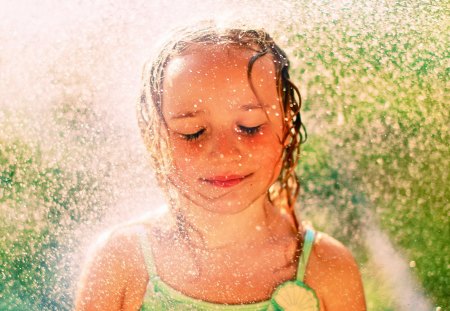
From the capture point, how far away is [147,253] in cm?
162

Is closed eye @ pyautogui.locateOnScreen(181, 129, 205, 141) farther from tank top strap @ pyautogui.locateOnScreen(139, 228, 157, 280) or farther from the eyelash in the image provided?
tank top strap @ pyautogui.locateOnScreen(139, 228, 157, 280)

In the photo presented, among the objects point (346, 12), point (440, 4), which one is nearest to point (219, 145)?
point (346, 12)

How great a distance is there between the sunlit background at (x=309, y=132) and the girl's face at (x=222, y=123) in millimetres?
499

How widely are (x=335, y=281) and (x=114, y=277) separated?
531 mm

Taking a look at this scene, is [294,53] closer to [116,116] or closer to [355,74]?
[355,74]

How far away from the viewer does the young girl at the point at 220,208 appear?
4.71 ft

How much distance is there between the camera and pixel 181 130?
1.46 metres

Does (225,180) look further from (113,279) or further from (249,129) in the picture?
(113,279)

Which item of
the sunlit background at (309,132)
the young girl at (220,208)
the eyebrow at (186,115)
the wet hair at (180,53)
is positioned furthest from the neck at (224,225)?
the sunlit background at (309,132)

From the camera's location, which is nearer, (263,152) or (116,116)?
(263,152)

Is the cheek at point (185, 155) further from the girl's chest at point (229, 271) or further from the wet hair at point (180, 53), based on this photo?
the girl's chest at point (229, 271)

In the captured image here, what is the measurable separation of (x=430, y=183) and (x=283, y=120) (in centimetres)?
90

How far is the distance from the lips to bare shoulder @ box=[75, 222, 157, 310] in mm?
285

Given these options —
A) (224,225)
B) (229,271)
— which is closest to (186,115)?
(224,225)
